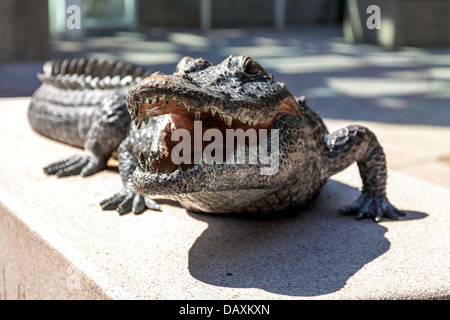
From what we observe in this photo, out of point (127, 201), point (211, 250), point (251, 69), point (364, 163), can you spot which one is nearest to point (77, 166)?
point (127, 201)

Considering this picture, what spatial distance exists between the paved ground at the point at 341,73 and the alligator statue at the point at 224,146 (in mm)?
2447

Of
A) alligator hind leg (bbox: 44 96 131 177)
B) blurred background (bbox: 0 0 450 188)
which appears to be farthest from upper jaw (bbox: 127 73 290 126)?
blurred background (bbox: 0 0 450 188)

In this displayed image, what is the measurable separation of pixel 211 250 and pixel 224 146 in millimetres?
486

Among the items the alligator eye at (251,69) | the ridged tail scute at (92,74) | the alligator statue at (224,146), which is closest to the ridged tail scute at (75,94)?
the ridged tail scute at (92,74)

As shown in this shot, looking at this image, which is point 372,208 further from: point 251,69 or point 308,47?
point 308,47

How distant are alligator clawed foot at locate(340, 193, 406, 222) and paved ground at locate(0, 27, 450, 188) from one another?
2.22 metres

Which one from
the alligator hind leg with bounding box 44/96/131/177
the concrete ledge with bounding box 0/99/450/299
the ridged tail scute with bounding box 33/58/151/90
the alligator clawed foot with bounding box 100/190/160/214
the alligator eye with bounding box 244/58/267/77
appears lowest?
the concrete ledge with bounding box 0/99/450/299

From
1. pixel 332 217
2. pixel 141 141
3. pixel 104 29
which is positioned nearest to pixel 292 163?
pixel 332 217

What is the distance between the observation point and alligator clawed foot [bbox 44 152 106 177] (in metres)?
3.81

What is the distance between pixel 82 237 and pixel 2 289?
1037 mm

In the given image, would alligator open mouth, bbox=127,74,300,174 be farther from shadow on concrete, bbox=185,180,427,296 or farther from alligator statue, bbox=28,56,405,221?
shadow on concrete, bbox=185,180,427,296

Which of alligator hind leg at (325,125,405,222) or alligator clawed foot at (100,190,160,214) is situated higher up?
alligator hind leg at (325,125,405,222)

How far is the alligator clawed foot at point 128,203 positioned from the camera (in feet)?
10.3
